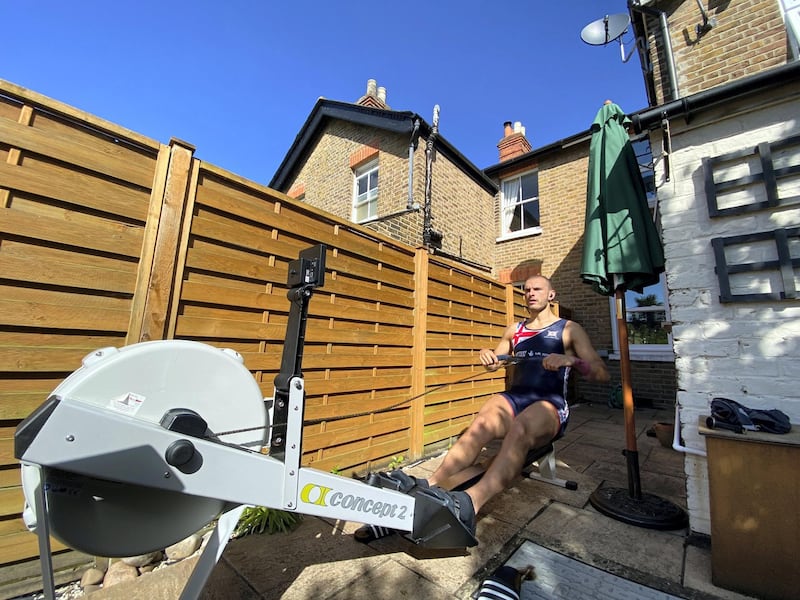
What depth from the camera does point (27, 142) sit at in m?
1.59

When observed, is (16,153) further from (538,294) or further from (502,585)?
(538,294)

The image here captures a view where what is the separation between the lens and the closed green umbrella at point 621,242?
2398 millimetres

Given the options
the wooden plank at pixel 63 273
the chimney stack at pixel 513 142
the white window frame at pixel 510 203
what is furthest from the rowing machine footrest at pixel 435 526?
the chimney stack at pixel 513 142

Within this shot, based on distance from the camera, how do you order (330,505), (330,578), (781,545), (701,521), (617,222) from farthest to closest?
1. (617,222)
2. (701,521)
3. (330,578)
4. (781,545)
5. (330,505)

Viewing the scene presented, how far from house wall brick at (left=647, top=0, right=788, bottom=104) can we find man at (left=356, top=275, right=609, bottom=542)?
1966 mm

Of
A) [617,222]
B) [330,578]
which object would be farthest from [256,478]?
[617,222]

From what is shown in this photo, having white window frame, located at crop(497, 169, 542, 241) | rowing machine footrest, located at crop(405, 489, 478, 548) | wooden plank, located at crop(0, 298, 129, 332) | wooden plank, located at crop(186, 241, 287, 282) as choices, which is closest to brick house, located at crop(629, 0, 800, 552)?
rowing machine footrest, located at crop(405, 489, 478, 548)

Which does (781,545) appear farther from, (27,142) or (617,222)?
(27,142)

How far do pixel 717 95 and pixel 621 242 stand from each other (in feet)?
3.34

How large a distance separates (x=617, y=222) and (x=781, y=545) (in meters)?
1.91

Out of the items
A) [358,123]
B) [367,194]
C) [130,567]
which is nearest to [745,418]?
[130,567]

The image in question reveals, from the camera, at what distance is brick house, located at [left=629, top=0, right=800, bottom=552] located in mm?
1968

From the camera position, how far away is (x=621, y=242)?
246 cm

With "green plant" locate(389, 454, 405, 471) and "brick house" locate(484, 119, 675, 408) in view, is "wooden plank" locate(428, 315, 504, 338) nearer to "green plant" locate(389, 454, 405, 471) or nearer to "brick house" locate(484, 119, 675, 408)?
"green plant" locate(389, 454, 405, 471)
